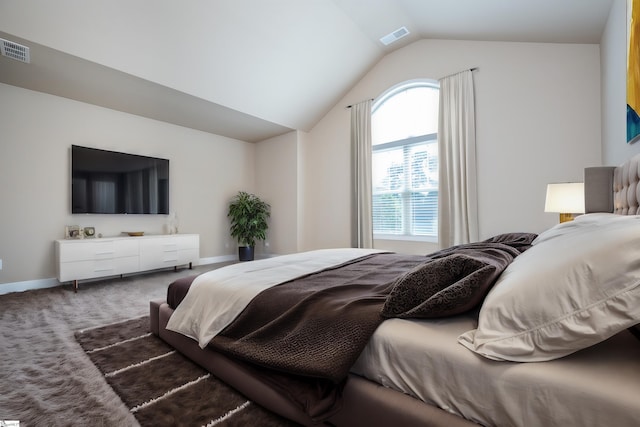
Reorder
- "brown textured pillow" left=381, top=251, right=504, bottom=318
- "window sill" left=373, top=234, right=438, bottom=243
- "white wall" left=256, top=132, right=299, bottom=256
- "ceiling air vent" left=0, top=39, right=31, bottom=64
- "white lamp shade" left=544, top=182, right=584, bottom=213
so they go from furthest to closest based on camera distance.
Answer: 1. "white wall" left=256, top=132, right=299, bottom=256
2. "window sill" left=373, top=234, right=438, bottom=243
3. "ceiling air vent" left=0, top=39, right=31, bottom=64
4. "white lamp shade" left=544, top=182, right=584, bottom=213
5. "brown textured pillow" left=381, top=251, right=504, bottom=318

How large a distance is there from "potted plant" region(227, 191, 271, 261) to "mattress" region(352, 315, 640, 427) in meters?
4.86

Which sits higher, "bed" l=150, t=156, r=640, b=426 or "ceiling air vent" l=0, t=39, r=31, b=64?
"ceiling air vent" l=0, t=39, r=31, b=64

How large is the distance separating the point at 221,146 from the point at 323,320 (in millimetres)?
5313

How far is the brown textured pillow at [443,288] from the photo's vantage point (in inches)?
39.2

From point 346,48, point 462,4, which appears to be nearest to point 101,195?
point 346,48

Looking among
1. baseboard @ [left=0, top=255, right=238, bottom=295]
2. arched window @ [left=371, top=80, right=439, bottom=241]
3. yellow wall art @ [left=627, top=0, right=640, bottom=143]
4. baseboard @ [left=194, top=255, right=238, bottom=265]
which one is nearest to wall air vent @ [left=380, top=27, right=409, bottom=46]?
arched window @ [left=371, top=80, right=439, bottom=241]

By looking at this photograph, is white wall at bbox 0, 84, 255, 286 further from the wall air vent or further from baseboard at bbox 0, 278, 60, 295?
the wall air vent

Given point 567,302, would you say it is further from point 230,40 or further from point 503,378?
point 230,40

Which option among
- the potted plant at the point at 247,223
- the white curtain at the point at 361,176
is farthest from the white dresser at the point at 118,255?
the white curtain at the point at 361,176

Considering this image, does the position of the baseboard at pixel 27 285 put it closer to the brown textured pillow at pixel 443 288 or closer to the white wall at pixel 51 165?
the white wall at pixel 51 165

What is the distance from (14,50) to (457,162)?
495 centimetres

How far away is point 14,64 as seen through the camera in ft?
10.1

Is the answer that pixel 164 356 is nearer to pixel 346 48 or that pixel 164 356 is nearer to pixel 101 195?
pixel 101 195

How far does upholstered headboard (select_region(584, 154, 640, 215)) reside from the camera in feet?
5.65
